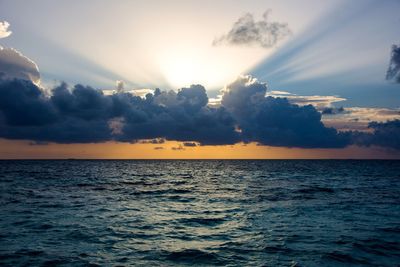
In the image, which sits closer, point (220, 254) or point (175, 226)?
point (220, 254)

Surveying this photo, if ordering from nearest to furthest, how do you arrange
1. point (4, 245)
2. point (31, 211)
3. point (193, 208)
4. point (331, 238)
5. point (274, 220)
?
point (4, 245) < point (331, 238) < point (274, 220) < point (31, 211) < point (193, 208)

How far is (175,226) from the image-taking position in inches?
927

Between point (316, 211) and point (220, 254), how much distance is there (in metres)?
16.6

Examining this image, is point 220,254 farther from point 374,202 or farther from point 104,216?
point 374,202

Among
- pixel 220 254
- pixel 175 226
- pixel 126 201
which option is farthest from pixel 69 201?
pixel 220 254

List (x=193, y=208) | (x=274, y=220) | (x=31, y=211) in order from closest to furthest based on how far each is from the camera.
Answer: (x=274, y=220) → (x=31, y=211) → (x=193, y=208)

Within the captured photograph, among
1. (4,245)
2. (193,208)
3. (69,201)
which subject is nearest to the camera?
(4,245)

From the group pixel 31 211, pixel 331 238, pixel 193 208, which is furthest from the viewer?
pixel 193 208

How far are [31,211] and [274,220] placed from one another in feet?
65.7

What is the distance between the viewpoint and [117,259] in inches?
618

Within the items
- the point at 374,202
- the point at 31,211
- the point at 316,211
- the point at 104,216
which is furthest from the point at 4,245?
the point at 374,202

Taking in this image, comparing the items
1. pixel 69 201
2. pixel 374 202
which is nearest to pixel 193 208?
pixel 69 201

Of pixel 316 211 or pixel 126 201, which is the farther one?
pixel 126 201

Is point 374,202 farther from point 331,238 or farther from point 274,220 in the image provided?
point 331,238
